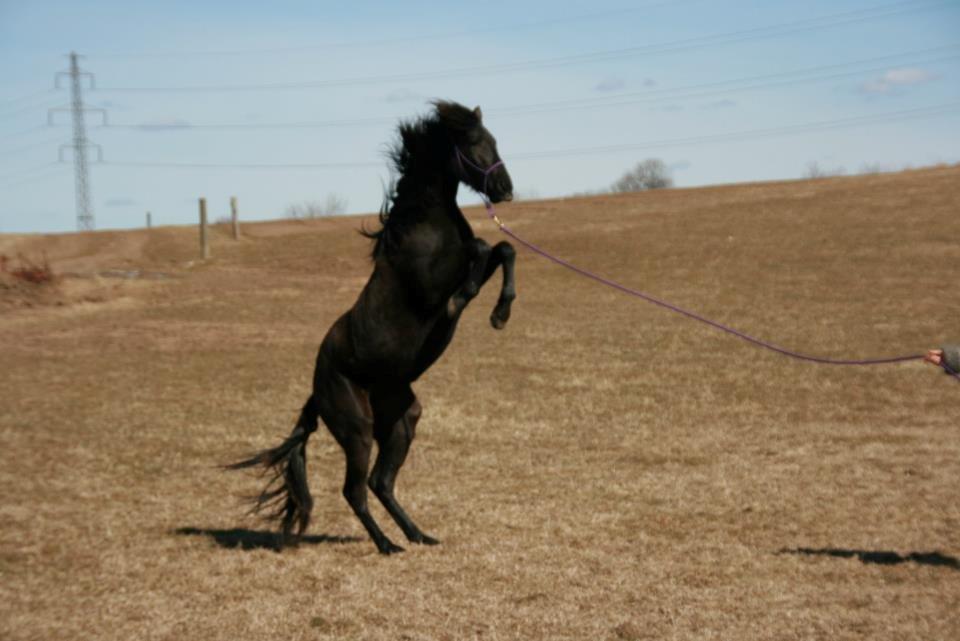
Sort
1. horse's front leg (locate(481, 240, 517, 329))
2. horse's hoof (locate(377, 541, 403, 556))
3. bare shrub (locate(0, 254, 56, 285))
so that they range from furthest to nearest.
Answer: bare shrub (locate(0, 254, 56, 285)) < horse's hoof (locate(377, 541, 403, 556)) < horse's front leg (locate(481, 240, 517, 329))

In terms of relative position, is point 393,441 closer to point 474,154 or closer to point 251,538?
point 251,538

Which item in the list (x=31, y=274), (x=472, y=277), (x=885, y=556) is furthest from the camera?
(x=31, y=274)

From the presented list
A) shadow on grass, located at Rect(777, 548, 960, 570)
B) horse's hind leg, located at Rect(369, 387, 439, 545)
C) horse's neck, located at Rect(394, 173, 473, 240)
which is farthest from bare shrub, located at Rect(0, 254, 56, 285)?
shadow on grass, located at Rect(777, 548, 960, 570)

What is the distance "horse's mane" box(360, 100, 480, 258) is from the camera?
22.9ft

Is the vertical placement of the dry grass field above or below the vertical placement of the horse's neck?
below

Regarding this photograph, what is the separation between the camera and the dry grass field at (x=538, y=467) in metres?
6.06

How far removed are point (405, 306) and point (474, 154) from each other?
1084 mm

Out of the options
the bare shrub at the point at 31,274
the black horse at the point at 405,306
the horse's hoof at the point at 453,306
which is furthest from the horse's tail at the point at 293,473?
Answer: the bare shrub at the point at 31,274

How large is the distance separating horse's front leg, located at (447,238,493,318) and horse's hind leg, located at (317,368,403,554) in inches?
40.4

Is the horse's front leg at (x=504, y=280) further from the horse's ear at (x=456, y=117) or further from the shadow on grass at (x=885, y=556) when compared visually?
the shadow on grass at (x=885, y=556)

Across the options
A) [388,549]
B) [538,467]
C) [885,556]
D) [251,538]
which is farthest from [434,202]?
[538,467]

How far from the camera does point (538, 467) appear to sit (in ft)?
34.4

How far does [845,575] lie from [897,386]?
8.99 meters

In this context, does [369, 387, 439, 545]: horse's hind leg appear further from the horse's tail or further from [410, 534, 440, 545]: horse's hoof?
the horse's tail
